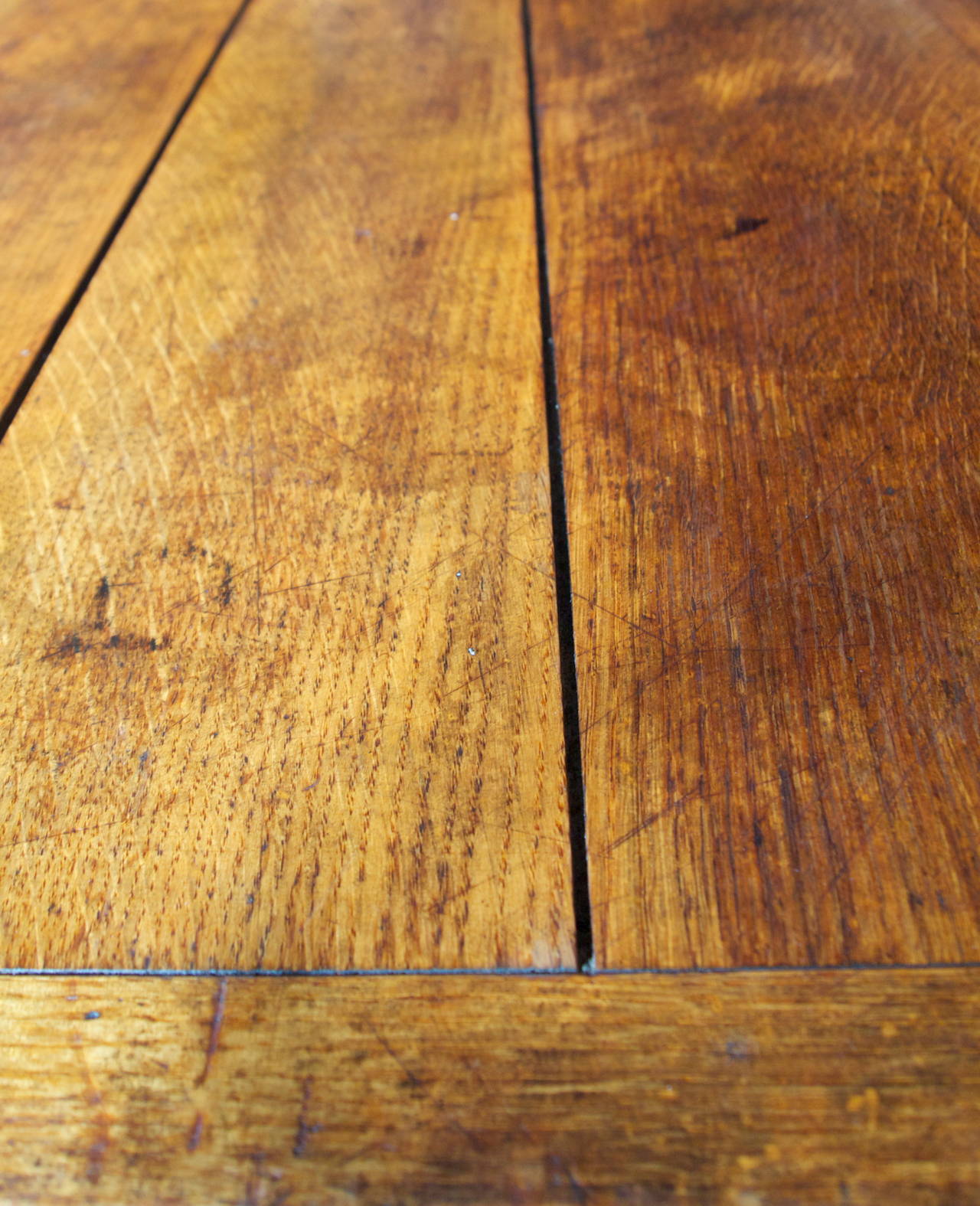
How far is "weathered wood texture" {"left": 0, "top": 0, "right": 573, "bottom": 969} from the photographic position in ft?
1.29

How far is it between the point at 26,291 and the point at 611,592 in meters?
0.52

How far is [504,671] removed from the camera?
45 cm

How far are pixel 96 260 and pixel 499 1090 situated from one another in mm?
659

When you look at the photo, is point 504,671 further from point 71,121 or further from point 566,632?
point 71,121

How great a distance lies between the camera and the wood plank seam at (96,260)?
24.4 inches

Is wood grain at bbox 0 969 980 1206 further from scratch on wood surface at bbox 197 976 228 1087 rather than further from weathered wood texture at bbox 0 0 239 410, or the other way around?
weathered wood texture at bbox 0 0 239 410

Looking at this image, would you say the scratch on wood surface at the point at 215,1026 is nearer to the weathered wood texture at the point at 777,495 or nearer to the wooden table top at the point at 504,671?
the wooden table top at the point at 504,671

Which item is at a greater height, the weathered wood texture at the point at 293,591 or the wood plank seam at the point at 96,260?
the wood plank seam at the point at 96,260

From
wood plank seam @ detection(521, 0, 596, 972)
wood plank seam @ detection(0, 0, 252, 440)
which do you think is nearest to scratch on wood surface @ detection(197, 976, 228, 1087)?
wood plank seam @ detection(521, 0, 596, 972)

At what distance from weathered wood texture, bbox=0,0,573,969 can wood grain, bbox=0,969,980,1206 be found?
22 mm

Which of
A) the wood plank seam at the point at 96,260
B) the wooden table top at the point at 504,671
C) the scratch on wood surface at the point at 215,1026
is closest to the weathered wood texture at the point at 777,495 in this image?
the wooden table top at the point at 504,671

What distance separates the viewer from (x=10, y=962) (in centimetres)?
39

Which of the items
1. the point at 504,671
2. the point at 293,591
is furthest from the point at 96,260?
the point at 504,671

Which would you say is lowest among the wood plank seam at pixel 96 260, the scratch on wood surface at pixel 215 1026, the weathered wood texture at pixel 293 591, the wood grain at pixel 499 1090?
the wood grain at pixel 499 1090
